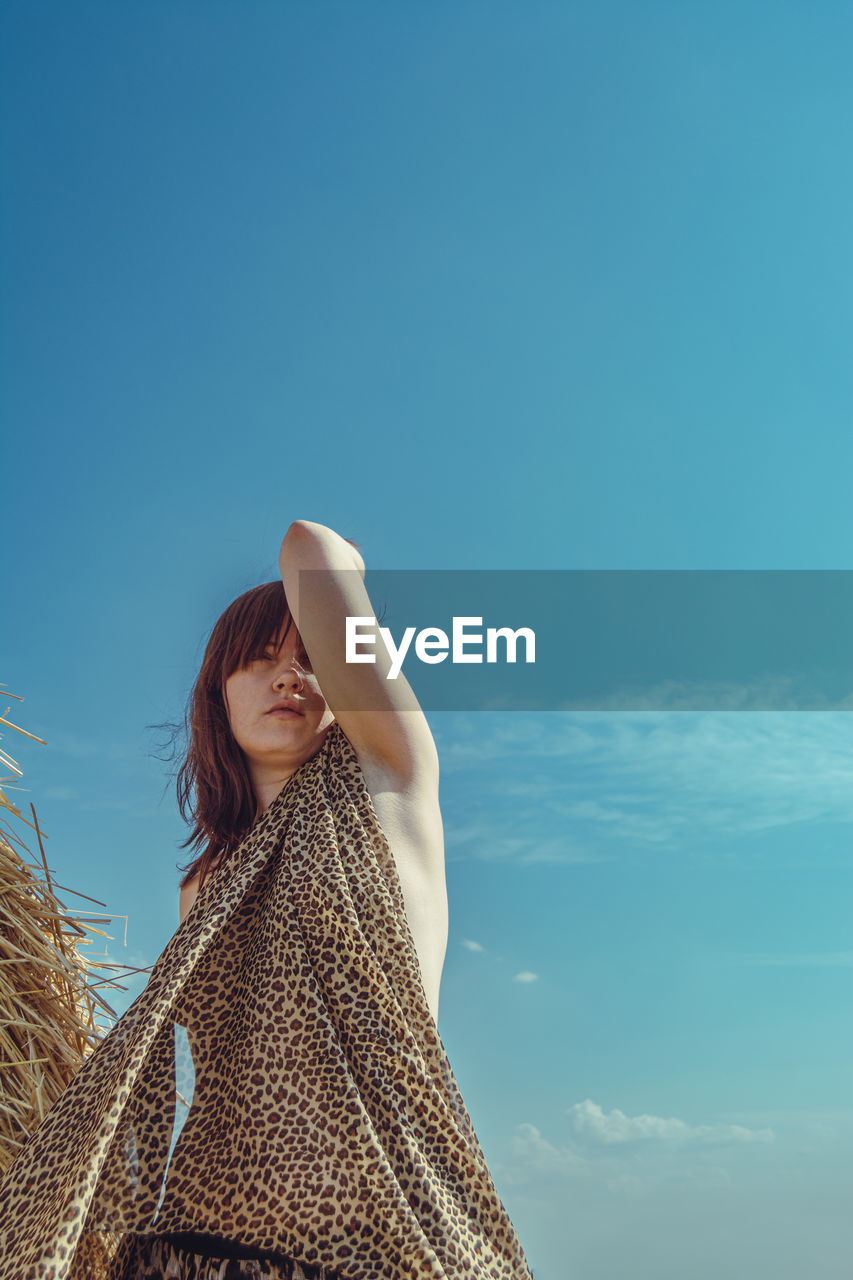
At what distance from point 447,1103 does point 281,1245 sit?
255mm

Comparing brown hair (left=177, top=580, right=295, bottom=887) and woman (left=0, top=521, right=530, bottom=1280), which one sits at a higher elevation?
brown hair (left=177, top=580, right=295, bottom=887)

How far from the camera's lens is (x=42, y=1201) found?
3.82 feet

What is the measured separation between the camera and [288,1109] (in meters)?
1.19

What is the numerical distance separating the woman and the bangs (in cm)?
20

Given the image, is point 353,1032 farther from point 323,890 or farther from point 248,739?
point 248,739

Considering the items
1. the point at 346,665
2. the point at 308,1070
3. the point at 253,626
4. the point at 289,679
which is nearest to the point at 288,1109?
the point at 308,1070

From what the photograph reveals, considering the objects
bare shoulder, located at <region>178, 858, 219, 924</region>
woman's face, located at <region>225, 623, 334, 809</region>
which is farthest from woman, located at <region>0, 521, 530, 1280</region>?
bare shoulder, located at <region>178, 858, 219, 924</region>

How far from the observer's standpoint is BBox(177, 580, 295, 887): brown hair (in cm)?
173

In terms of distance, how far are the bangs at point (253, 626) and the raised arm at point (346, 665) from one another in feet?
0.63

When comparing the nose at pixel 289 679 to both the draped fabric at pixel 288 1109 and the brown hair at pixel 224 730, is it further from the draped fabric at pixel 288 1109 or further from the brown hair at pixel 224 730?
the draped fabric at pixel 288 1109

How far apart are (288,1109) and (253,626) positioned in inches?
32.7

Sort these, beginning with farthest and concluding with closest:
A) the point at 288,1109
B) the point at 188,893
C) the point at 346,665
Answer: the point at 188,893
the point at 346,665
the point at 288,1109

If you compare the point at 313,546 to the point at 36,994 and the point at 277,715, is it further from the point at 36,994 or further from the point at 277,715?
the point at 36,994

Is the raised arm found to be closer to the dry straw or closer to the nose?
the nose
